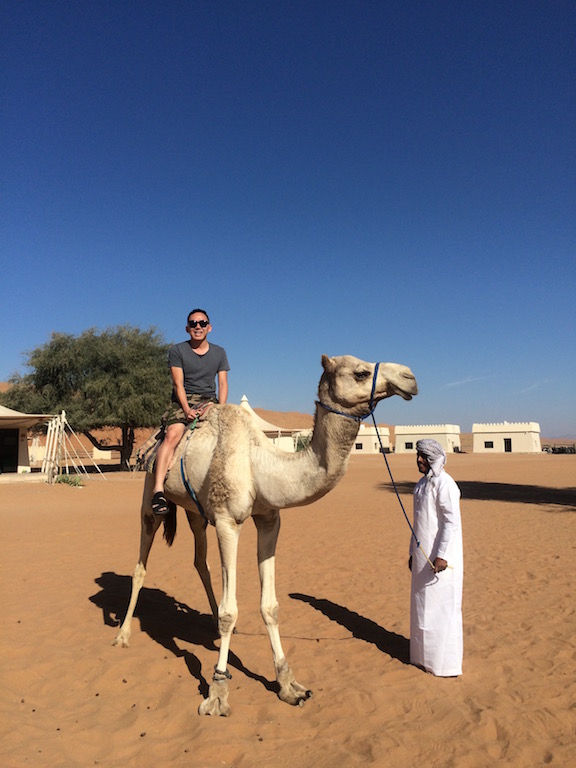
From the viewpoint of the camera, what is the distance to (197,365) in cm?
493

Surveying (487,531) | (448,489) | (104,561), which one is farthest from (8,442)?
(448,489)

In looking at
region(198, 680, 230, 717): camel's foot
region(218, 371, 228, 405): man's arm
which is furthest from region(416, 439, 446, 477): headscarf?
region(198, 680, 230, 717): camel's foot

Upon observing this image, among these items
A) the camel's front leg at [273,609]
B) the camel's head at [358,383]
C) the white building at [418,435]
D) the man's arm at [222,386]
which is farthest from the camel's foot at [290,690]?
the white building at [418,435]

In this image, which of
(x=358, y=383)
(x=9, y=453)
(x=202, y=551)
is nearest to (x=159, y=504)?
(x=202, y=551)

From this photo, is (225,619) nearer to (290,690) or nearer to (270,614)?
(270,614)

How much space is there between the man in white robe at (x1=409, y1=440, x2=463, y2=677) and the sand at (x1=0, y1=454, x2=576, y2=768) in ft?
0.76

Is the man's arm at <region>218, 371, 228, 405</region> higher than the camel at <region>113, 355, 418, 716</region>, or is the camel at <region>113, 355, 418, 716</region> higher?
the man's arm at <region>218, 371, 228, 405</region>

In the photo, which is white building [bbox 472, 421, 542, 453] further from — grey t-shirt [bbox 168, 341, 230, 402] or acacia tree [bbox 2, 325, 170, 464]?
grey t-shirt [bbox 168, 341, 230, 402]

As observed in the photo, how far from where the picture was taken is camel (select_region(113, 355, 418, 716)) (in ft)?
11.9

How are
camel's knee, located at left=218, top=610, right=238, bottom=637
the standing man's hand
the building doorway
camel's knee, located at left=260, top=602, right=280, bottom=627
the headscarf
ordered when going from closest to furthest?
1. camel's knee, located at left=218, top=610, right=238, bottom=637
2. camel's knee, located at left=260, top=602, right=280, bottom=627
3. the standing man's hand
4. the headscarf
5. the building doorway

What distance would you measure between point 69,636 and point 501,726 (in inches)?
164

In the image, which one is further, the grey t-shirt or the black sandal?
the grey t-shirt

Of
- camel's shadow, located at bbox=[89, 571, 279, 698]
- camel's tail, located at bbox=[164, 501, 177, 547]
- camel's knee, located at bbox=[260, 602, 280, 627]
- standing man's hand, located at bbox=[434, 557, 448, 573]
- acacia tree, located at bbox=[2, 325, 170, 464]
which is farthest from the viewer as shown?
acacia tree, located at bbox=[2, 325, 170, 464]

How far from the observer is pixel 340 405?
368cm
